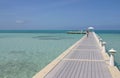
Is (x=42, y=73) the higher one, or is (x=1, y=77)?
(x=42, y=73)

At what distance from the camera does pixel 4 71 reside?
9734mm

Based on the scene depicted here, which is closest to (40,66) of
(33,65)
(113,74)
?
(33,65)

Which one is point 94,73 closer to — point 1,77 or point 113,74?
point 113,74

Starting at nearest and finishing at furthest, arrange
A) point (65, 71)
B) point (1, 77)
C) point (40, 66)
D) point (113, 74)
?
point (113, 74) < point (65, 71) < point (1, 77) < point (40, 66)

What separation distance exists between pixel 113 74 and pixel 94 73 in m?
0.62

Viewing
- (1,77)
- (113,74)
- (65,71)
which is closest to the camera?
(113,74)

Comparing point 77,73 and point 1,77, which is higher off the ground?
point 77,73

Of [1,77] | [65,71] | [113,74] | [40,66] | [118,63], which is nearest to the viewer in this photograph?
[113,74]

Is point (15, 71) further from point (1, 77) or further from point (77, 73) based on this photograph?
point (77, 73)

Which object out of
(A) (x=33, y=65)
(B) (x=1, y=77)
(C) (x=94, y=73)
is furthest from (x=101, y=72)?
(A) (x=33, y=65)

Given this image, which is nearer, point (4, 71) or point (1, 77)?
point (1, 77)

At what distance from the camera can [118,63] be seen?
39.3 ft

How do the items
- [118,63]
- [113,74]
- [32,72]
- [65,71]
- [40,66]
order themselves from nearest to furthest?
[113,74], [65,71], [32,72], [40,66], [118,63]

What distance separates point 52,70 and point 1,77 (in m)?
2.50
